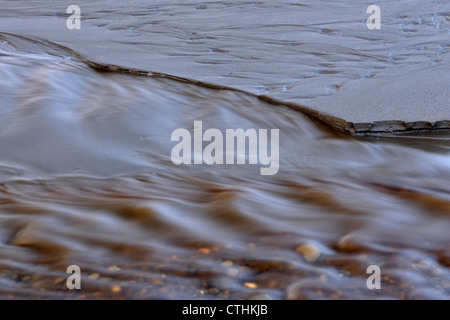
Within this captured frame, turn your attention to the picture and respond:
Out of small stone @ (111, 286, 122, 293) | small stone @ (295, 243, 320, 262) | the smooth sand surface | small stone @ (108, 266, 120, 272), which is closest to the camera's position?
small stone @ (111, 286, 122, 293)

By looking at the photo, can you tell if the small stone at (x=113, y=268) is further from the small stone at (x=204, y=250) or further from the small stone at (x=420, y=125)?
the small stone at (x=420, y=125)

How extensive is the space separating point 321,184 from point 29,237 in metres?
1.24

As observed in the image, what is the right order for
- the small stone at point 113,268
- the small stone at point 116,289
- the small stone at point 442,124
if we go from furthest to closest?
the small stone at point 442,124, the small stone at point 113,268, the small stone at point 116,289

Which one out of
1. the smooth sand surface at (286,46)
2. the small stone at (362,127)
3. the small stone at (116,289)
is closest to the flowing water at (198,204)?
the small stone at (116,289)

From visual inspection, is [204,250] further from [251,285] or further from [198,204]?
[198,204]

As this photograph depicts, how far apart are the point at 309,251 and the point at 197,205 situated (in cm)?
56

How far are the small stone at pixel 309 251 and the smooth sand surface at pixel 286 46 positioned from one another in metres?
1.61

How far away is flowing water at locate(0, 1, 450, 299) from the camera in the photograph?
5.44ft

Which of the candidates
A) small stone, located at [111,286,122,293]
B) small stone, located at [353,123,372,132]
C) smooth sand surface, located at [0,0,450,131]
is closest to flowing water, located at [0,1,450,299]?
small stone, located at [111,286,122,293]

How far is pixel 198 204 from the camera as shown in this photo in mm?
2260

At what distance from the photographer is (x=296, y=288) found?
1.61m

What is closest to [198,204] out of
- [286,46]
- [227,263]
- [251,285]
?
[227,263]

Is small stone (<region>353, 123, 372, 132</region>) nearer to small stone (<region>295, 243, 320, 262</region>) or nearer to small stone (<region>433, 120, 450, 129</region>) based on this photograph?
small stone (<region>433, 120, 450, 129</region>)

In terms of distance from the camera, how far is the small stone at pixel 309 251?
1.79 meters
